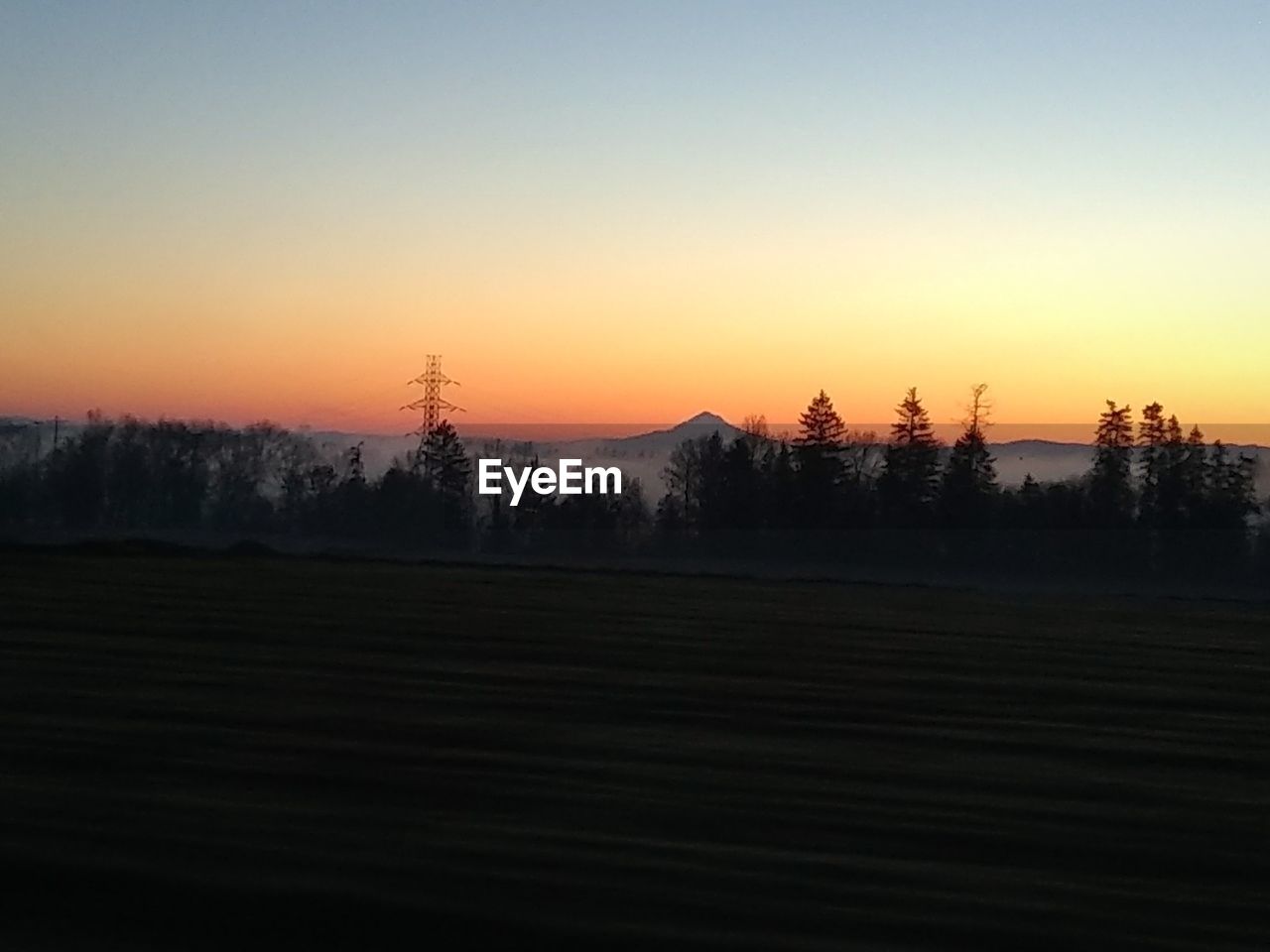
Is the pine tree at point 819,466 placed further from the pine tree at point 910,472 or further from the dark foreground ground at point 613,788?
the dark foreground ground at point 613,788

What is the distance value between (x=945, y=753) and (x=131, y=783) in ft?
13.4

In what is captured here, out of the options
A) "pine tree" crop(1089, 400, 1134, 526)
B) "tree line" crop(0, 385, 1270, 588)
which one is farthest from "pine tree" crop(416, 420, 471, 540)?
"pine tree" crop(1089, 400, 1134, 526)

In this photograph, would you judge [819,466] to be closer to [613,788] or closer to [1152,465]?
[1152,465]

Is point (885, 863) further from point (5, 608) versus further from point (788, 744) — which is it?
point (5, 608)

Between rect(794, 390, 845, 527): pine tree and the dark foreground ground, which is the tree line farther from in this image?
the dark foreground ground

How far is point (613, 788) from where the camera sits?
19.9 ft

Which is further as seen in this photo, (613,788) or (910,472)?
(910,472)

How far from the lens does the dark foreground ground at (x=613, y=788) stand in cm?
434

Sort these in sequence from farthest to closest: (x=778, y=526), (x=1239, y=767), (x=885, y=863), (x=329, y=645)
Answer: (x=778, y=526)
(x=329, y=645)
(x=1239, y=767)
(x=885, y=863)

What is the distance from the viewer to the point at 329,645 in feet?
35.7

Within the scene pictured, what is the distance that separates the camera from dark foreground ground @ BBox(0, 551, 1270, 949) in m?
4.34

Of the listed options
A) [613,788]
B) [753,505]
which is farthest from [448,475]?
[613,788]

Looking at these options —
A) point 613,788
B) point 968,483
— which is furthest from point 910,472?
point 613,788

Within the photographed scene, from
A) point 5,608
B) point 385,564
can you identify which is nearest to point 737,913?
point 5,608
